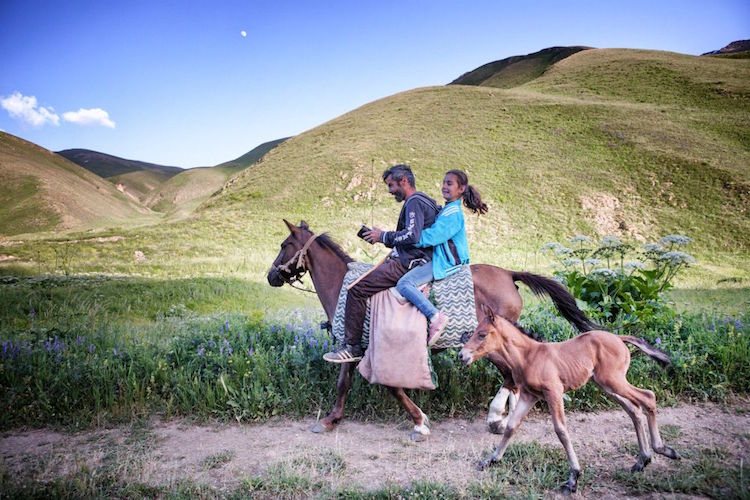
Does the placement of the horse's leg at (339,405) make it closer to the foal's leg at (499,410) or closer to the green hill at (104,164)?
the foal's leg at (499,410)

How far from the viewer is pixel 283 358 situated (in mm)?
6652

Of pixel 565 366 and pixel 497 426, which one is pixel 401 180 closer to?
pixel 565 366

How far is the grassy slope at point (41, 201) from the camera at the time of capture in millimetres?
53062

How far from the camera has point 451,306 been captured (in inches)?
216

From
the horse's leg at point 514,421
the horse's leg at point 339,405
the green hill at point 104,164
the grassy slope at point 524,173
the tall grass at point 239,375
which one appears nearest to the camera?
the horse's leg at point 514,421

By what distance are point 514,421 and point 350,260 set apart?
115 inches

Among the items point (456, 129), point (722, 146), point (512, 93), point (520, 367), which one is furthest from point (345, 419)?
point (512, 93)

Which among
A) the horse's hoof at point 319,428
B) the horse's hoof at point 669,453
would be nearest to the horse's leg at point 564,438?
the horse's hoof at point 669,453

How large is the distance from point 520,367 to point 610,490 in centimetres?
134

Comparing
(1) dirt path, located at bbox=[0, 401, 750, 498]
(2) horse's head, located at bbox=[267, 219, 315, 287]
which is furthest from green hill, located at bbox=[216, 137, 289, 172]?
(1) dirt path, located at bbox=[0, 401, 750, 498]

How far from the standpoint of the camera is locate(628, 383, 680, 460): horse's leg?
14.1 feet

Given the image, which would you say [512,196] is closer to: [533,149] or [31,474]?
[533,149]

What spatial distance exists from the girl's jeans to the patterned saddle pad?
7.8 inches

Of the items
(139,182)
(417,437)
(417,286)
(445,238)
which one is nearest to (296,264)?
(417,286)
